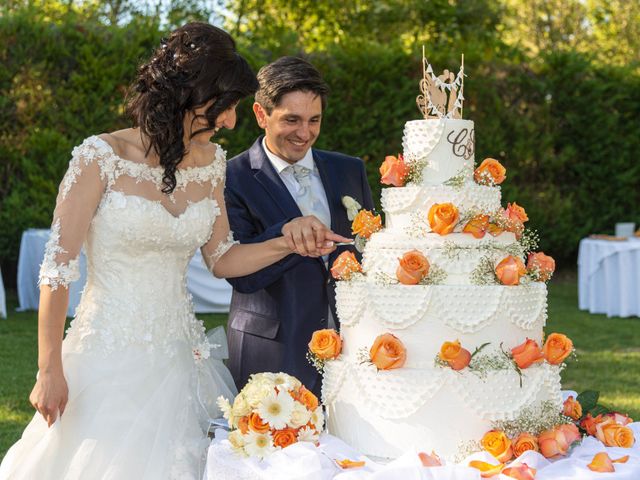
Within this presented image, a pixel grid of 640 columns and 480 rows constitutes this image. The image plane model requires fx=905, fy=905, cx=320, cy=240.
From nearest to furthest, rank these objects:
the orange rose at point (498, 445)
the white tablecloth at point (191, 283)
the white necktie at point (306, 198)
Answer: the orange rose at point (498, 445) → the white necktie at point (306, 198) → the white tablecloth at point (191, 283)

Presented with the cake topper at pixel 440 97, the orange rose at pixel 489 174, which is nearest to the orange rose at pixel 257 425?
the orange rose at pixel 489 174

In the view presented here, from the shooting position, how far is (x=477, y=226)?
3049 mm

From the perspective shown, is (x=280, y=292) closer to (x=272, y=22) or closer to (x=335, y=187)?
(x=335, y=187)

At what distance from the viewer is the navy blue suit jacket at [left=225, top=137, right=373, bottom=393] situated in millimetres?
3865

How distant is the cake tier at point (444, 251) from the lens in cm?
298

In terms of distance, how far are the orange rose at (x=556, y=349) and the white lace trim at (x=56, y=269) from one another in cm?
157

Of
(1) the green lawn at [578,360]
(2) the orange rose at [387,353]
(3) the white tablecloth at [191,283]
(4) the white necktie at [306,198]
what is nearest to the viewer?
(2) the orange rose at [387,353]

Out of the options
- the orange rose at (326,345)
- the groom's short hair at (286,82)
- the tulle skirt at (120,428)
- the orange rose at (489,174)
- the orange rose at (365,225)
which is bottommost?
the tulle skirt at (120,428)

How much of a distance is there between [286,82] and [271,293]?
928mm

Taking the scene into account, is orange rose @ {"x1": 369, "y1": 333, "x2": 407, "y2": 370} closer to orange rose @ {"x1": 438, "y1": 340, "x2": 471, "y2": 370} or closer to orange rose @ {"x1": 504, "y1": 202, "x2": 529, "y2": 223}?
orange rose @ {"x1": 438, "y1": 340, "x2": 471, "y2": 370}

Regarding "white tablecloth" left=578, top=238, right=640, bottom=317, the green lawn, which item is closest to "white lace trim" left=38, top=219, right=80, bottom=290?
the green lawn

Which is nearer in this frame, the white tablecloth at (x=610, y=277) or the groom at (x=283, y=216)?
the groom at (x=283, y=216)

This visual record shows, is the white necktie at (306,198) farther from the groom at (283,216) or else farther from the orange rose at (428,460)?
the orange rose at (428,460)

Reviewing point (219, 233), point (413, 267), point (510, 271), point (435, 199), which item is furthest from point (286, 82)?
point (510, 271)
